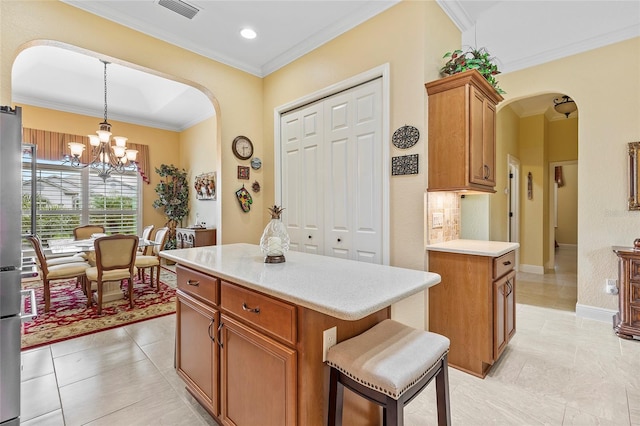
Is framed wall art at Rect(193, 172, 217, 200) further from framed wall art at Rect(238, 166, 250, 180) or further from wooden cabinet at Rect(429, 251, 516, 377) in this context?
wooden cabinet at Rect(429, 251, 516, 377)

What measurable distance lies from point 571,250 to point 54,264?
1192cm

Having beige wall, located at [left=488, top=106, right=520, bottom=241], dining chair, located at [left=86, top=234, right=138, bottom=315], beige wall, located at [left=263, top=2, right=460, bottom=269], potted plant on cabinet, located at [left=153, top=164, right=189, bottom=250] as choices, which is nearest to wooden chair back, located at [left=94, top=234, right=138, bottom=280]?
dining chair, located at [left=86, top=234, right=138, bottom=315]

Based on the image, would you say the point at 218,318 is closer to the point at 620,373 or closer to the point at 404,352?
the point at 404,352

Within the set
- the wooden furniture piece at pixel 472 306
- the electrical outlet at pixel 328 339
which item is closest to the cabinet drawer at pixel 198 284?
the electrical outlet at pixel 328 339

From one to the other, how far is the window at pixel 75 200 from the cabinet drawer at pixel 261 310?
561 centimetres

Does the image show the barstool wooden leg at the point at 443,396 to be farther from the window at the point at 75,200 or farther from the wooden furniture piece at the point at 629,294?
the window at the point at 75,200

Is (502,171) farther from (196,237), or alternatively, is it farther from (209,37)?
(196,237)

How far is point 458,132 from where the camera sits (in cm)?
223

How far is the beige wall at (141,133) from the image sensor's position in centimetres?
512

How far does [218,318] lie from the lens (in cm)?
158

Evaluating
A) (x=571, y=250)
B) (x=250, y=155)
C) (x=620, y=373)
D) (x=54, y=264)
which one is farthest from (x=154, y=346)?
(x=571, y=250)

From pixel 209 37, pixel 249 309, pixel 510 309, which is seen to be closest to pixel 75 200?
pixel 209 37

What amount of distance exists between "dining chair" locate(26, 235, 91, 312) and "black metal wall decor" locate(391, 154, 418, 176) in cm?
407

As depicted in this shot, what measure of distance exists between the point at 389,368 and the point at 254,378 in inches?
25.2
